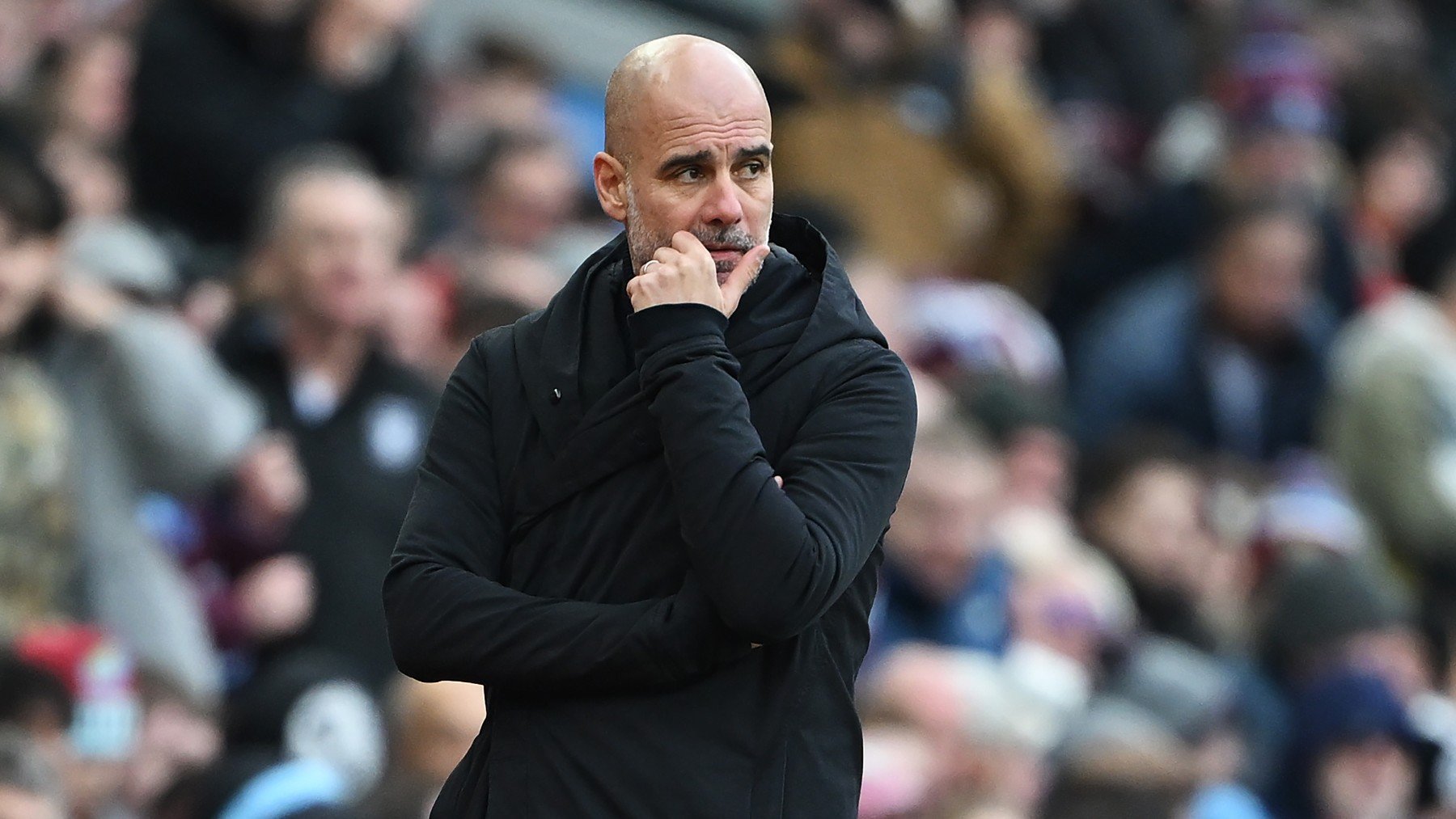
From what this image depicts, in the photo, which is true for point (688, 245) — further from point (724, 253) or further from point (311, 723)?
point (311, 723)

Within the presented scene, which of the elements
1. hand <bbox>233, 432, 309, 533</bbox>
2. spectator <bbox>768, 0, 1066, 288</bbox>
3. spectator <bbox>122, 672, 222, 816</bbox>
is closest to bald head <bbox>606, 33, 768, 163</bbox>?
spectator <bbox>122, 672, 222, 816</bbox>

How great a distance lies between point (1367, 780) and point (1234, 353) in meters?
2.43

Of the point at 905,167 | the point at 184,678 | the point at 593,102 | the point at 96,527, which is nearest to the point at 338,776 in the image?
the point at 184,678

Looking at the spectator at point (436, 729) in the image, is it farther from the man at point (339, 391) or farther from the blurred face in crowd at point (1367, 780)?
the blurred face in crowd at point (1367, 780)

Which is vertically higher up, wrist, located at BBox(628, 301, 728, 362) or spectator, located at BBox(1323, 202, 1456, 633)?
spectator, located at BBox(1323, 202, 1456, 633)

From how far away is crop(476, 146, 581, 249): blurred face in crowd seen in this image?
7734 mm

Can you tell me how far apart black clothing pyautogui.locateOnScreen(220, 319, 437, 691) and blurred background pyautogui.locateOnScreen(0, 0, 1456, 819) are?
12 millimetres

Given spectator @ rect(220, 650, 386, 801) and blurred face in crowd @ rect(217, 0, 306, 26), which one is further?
blurred face in crowd @ rect(217, 0, 306, 26)

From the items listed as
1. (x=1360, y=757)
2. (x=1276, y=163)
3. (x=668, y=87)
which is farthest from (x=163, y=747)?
(x=1276, y=163)

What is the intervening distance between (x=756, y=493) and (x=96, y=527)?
355 cm

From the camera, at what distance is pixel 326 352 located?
6.29 m

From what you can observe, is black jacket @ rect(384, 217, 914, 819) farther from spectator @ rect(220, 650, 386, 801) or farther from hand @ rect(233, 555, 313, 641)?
hand @ rect(233, 555, 313, 641)

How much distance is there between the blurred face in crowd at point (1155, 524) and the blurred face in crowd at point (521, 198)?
209 cm

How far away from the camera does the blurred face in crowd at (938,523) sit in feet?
22.1
